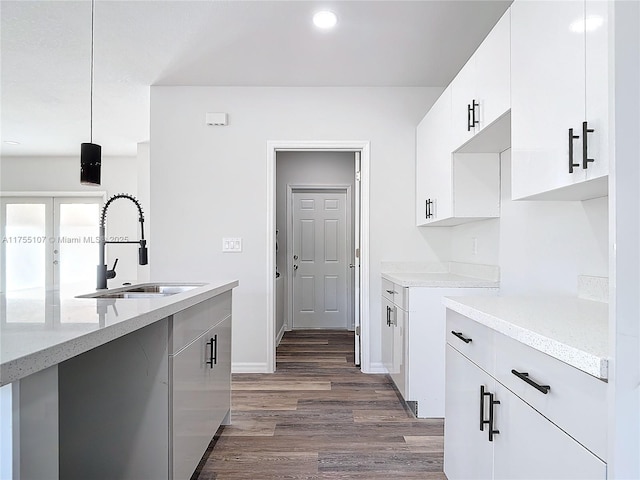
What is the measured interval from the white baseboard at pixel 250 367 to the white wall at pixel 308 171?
2.10 metres

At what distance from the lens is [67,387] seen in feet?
4.91

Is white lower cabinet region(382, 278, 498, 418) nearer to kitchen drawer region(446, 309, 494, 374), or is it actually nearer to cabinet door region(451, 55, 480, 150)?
kitchen drawer region(446, 309, 494, 374)

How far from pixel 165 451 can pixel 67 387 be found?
0.42 m

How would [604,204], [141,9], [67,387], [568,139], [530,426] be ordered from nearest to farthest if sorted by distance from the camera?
[530,426] → [568,139] → [67,387] → [604,204] → [141,9]

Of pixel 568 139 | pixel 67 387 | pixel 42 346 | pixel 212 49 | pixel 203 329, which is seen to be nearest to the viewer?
pixel 42 346

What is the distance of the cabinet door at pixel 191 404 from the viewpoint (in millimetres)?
1590

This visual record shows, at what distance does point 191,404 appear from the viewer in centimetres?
177

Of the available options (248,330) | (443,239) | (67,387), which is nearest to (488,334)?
(67,387)

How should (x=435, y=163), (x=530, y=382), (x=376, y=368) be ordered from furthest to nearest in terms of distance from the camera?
1. (x=376, y=368)
2. (x=435, y=163)
3. (x=530, y=382)

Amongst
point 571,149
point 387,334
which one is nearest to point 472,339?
point 571,149

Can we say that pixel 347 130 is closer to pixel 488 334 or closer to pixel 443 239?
pixel 443 239

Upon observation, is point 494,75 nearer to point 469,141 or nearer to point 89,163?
point 469,141

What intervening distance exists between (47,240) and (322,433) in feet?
19.5

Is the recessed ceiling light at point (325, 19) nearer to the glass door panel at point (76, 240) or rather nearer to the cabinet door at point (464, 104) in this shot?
the cabinet door at point (464, 104)
